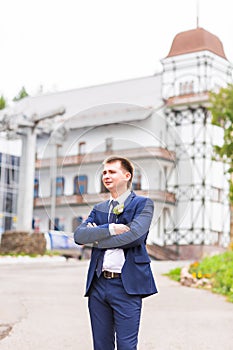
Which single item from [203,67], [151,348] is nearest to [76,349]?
[151,348]

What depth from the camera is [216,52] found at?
39719 millimetres

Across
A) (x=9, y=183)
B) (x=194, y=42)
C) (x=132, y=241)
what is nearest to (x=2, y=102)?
(x=9, y=183)

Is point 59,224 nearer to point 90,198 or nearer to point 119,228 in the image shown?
point 90,198

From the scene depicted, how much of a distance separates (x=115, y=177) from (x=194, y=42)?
38638 mm

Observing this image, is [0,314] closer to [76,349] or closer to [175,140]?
[76,349]

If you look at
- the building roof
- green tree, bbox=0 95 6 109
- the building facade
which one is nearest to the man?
the building facade

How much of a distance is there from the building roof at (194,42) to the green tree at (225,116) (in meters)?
21.6

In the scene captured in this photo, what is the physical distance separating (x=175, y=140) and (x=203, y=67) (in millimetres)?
34763

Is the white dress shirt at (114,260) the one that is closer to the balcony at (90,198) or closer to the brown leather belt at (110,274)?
the brown leather belt at (110,274)

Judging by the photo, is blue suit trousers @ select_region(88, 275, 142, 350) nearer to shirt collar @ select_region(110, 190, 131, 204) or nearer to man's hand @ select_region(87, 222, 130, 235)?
man's hand @ select_region(87, 222, 130, 235)

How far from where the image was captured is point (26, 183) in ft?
92.1

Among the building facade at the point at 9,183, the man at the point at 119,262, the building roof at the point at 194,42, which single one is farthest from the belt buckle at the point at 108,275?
the building roof at the point at 194,42

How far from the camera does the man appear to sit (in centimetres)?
429

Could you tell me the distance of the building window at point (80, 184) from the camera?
190 inches
